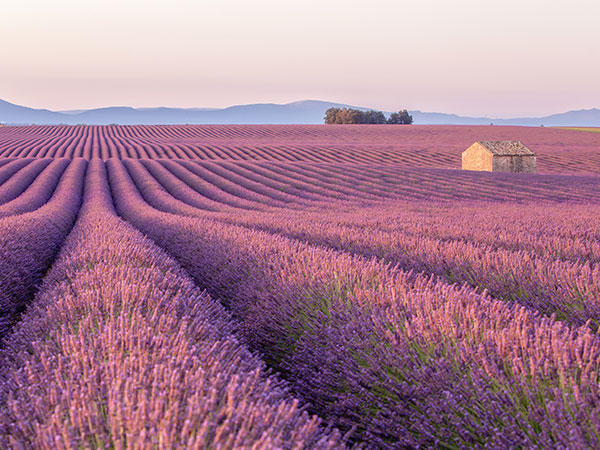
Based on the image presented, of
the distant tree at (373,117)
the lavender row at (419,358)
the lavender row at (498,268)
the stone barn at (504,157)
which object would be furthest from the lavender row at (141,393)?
the distant tree at (373,117)

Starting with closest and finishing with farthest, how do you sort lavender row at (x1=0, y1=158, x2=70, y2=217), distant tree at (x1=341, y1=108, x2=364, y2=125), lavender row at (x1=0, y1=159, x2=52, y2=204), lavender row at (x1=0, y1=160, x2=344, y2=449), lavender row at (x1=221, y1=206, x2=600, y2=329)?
lavender row at (x1=0, y1=160, x2=344, y2=449), lavender row at (x1=221, y1=206, x2=600, y2=329), lavender row at (x1=0, y1=158, x2=70, y2=217), lavender row at (x1=0, y1=159, x2=52, y2=204), distant tree at (x1=341, y1=108, x2=364, y2=125)

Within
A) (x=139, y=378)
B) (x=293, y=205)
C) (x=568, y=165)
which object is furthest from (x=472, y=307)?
(x=568, y=165)

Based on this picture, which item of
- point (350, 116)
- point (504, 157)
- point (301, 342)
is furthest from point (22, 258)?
point (350, 116)

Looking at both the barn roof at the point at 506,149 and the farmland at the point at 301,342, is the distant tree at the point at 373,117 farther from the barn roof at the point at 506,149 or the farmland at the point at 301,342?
the farmland at the point at 301,342

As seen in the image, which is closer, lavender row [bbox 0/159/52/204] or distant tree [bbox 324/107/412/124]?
lavender row [bbox 0/159/52/204]

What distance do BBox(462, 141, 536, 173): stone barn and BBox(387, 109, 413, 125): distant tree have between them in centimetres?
4877

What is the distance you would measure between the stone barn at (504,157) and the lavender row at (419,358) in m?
26.7

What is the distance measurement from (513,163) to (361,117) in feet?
158

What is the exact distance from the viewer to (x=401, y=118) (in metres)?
76.2

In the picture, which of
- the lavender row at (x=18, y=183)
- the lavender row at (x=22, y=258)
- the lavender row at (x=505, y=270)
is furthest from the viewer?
the lavender row at (x=18, y=183)

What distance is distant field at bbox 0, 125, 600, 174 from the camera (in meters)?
33.3

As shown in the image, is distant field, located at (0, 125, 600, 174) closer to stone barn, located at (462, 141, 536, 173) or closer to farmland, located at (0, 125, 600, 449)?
stone barn, located at (462, 141, 536, 173)

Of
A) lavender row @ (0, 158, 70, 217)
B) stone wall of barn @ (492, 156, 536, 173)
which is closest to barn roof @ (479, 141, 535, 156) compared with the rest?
stone wall of barn @ (492, 156, 536, 173)

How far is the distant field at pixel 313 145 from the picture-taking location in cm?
3328
